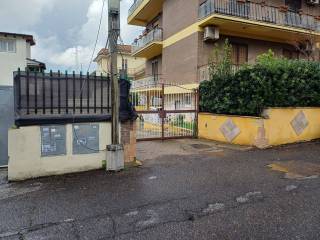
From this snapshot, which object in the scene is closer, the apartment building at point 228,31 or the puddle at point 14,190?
the puddle at point 14,190

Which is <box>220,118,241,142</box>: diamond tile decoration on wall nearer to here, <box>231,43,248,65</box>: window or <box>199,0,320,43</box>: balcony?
<box>199,0,320,43</box>: balcony

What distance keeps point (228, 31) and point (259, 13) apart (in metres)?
1.98

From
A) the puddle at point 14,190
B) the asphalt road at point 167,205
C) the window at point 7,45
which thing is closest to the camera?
the asphalt road at point 167,205

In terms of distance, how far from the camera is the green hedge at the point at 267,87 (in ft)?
31.9

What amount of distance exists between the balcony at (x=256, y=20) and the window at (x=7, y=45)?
608 inches

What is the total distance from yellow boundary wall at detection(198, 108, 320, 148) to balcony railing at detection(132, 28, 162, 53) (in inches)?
442

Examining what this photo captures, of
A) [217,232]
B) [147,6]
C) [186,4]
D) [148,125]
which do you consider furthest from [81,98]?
[147,6]

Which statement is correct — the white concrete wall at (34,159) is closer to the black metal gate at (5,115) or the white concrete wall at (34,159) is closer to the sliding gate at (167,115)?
the black metal gate at (5,115)

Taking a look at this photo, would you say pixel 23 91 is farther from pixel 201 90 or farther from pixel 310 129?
pixel 310 129

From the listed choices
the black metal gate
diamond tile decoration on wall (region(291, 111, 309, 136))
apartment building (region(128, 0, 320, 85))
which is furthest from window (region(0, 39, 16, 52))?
diamond tile decoration on wall (region(291, 111, 309, 136))

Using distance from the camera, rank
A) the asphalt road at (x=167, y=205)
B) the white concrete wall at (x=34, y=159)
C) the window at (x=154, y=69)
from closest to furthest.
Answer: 1. the asphalt road at (x=167, y=205)
2. the white concrete wall at (x=34, y=159)
3. the window at (x=154, y=69)

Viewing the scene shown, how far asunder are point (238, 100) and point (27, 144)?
7.34 meters

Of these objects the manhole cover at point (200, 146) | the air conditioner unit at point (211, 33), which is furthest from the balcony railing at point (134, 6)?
the manhole cover at point (200, 146)

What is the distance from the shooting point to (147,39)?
22.2m
